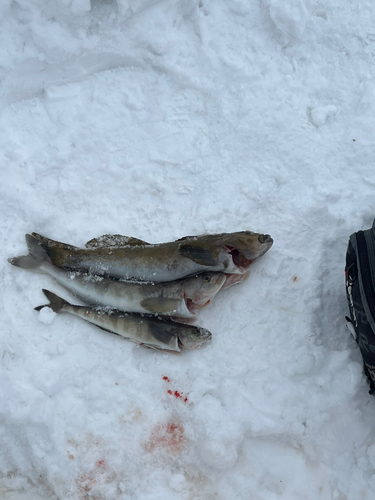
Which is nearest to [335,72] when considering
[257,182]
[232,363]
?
[257,182]

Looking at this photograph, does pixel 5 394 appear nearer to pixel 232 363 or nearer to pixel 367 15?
pixel 232 363

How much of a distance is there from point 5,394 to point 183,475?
1.88 metres

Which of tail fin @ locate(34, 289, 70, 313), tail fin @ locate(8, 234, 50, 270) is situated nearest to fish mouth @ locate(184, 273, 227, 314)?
tail fin @ locate(34, 289, 70, 313)

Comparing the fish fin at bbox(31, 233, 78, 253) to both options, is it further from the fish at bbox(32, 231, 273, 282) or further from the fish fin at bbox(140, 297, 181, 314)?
the fish fin at bbox(140, 297, 181, 314)

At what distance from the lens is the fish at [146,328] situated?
388 cm

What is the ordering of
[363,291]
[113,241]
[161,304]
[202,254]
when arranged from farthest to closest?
[113,241] < [161,304] < [202,254] < [363,291]

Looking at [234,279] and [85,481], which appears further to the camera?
[234,279]

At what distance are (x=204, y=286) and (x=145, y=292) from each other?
576mm

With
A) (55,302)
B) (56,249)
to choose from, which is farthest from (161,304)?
(56,249)

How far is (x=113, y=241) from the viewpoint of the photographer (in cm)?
421

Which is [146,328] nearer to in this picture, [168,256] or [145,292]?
[145,292]

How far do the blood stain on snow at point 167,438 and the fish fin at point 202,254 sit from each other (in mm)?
1600

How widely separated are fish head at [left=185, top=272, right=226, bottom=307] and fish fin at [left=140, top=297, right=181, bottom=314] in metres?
0.14

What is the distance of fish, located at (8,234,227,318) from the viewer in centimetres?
389
